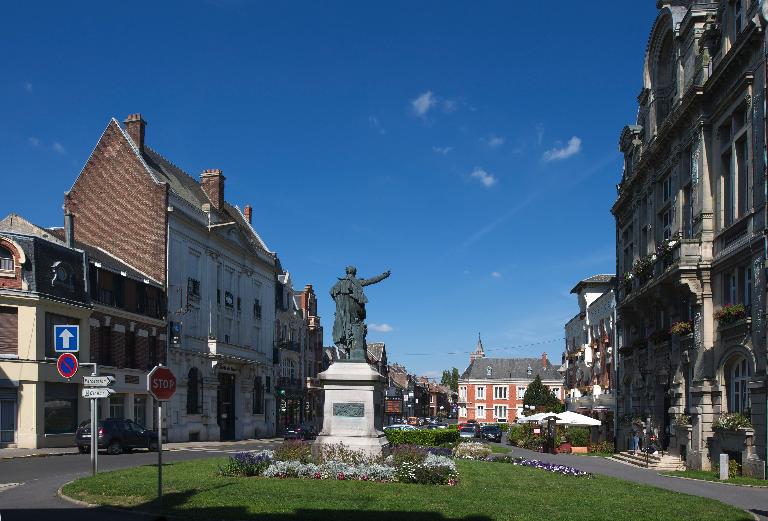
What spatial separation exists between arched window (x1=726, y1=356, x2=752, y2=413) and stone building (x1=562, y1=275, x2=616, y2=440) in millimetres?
19402

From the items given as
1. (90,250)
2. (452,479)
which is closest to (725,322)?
(452,479)

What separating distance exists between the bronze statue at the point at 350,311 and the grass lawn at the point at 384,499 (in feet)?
15.0

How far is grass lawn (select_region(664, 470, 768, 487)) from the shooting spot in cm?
2341

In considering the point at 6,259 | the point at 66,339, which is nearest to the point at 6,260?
the point at 6,259

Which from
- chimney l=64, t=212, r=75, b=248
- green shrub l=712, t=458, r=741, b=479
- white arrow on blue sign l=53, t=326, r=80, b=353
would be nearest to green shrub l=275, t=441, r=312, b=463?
white arrow on blue sign l=53, t=326, r=80, b=353

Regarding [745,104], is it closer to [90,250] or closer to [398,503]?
[398,503]

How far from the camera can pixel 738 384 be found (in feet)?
90.9

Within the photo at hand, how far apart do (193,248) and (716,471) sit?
3428 centimetres

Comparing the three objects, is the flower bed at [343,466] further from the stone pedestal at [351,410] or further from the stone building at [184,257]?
the stone building at [184,257]

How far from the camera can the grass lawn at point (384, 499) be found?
44.7 feet

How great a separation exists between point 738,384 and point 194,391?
1308 inches

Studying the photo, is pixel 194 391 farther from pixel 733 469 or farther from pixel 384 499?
pixel 384 499

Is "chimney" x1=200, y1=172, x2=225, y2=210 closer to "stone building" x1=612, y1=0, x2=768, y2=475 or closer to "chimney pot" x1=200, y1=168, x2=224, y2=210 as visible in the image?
"chimney pot" x1=200, y1=168, x2=224, y2=210

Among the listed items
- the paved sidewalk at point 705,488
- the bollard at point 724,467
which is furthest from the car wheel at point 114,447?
Answer: the bollard at point 724,467
